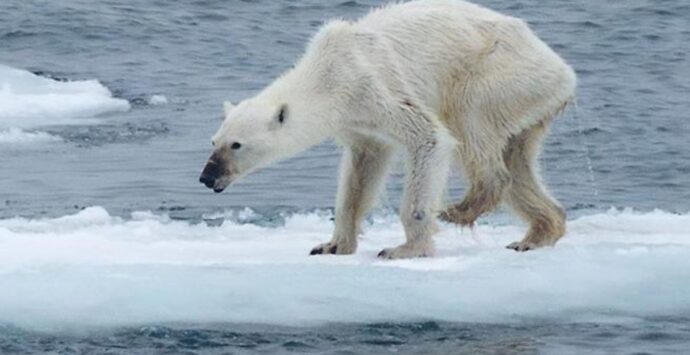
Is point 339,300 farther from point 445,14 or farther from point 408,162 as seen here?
point 445,14

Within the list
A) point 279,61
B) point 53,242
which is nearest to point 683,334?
point 53,242

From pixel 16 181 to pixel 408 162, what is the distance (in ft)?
16.8

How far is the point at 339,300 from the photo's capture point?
9.07m

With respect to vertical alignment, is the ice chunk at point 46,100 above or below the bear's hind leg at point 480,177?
above

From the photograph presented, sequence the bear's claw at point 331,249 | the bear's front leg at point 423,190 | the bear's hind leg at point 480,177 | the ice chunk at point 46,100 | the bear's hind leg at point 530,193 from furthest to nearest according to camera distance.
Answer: the ice chunk at point 46,100 → the bear's hind leg at point 530,193 → the bear's claw at point 331,249 → the bear's hind leg at point 480,177 → the bear's front leg at point 423,190

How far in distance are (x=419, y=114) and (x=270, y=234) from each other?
159 centimetres

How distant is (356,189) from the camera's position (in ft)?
34.3

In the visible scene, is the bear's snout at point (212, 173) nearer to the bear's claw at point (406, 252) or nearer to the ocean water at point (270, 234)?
the ocean water at point (270, 234)

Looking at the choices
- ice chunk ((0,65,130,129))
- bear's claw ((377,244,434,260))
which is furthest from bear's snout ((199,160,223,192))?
ice chunk ((0,65,130,129))

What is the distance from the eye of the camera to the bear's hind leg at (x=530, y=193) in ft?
34.7

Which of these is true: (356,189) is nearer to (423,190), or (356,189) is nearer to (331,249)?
(331,249)

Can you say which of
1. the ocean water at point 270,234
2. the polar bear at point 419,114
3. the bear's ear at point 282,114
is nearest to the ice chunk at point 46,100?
the ocean water at point 270,234

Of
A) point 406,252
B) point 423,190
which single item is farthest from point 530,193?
point 406,252

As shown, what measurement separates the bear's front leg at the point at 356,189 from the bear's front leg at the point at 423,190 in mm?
471
